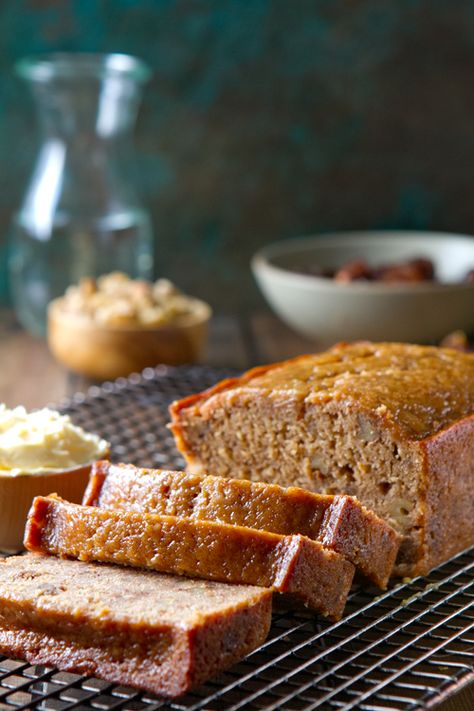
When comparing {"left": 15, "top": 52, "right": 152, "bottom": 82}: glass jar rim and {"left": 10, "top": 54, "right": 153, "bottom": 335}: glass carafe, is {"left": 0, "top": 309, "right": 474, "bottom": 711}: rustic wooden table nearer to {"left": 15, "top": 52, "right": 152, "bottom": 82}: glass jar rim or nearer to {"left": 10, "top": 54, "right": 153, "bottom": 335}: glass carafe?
{"left": 10, "top": 54, "right": 153, "bottom": 335}: glass carafe

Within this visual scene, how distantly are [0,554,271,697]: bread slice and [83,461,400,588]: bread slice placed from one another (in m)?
0.26

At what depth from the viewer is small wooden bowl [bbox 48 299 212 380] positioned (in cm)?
549

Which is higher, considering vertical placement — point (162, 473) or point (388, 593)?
point (162, 473)

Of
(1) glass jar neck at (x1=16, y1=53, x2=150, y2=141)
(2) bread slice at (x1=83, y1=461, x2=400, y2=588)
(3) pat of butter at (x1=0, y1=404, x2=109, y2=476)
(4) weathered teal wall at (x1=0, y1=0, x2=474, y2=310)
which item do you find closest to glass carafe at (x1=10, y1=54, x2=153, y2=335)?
(1) glass jar neck at (x1=16, y1=53, x2=150, y2=141)

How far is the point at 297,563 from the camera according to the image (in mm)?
2771

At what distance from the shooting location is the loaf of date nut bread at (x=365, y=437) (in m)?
3.32

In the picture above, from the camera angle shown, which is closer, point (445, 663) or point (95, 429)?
point (445, 663)

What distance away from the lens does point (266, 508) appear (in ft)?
9.89

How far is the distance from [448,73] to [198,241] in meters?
2.09

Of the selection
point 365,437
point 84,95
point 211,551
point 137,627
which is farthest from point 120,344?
point 137,627

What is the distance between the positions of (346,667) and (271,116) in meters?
5.12

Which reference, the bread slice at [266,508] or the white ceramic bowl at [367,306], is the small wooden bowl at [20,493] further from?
the white ceramic bowl at [367,306]

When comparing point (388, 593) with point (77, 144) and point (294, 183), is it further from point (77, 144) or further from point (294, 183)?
point (294, 183)

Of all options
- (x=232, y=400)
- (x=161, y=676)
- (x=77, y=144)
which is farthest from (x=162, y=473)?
(x=77, y=144)
